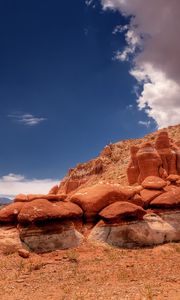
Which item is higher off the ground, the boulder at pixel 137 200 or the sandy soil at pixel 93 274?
the boulder at pixel 137 200

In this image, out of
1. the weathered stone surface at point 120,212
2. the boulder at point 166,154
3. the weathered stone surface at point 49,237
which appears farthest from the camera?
the boulder at point 166,154

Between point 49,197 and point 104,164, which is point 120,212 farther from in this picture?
point 104,164

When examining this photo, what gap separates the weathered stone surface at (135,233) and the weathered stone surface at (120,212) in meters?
0.36

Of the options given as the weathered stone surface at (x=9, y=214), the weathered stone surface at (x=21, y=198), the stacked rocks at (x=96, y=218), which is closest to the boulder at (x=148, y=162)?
the stacked rocks at (x=96, y=218)

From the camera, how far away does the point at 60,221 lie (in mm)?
17641

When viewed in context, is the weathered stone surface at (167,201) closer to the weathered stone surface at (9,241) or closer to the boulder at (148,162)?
the weathered stone surface at (9,241)

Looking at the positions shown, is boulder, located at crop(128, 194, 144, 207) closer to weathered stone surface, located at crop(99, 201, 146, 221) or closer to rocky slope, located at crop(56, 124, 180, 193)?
weathered stone surface, located at crop(99, 201, 146, 221)

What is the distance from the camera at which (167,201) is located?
2108cm

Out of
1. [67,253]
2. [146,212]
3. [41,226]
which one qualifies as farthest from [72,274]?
[146,212]

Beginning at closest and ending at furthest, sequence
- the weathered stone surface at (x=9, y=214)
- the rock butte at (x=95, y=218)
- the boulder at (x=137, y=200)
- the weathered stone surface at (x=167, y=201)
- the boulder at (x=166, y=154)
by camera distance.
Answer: the rock butte at (x=95, y=218)
the weathered stone surface at (x=9, y=214)
the weathered stone surface at (x=167, y=201)
the boulder at (x=137, y=200)
the boulder at (x=166, y=154)

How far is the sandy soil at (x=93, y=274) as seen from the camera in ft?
39.5

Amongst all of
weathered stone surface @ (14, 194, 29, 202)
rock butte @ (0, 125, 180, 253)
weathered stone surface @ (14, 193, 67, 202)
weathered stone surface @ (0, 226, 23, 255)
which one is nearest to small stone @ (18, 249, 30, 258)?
rock butte @ (0, 125, 180, 253)

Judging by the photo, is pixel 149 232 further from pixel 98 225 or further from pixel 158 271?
pixel 158 271

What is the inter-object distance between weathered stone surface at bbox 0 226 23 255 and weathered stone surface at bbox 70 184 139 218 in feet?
13.5
